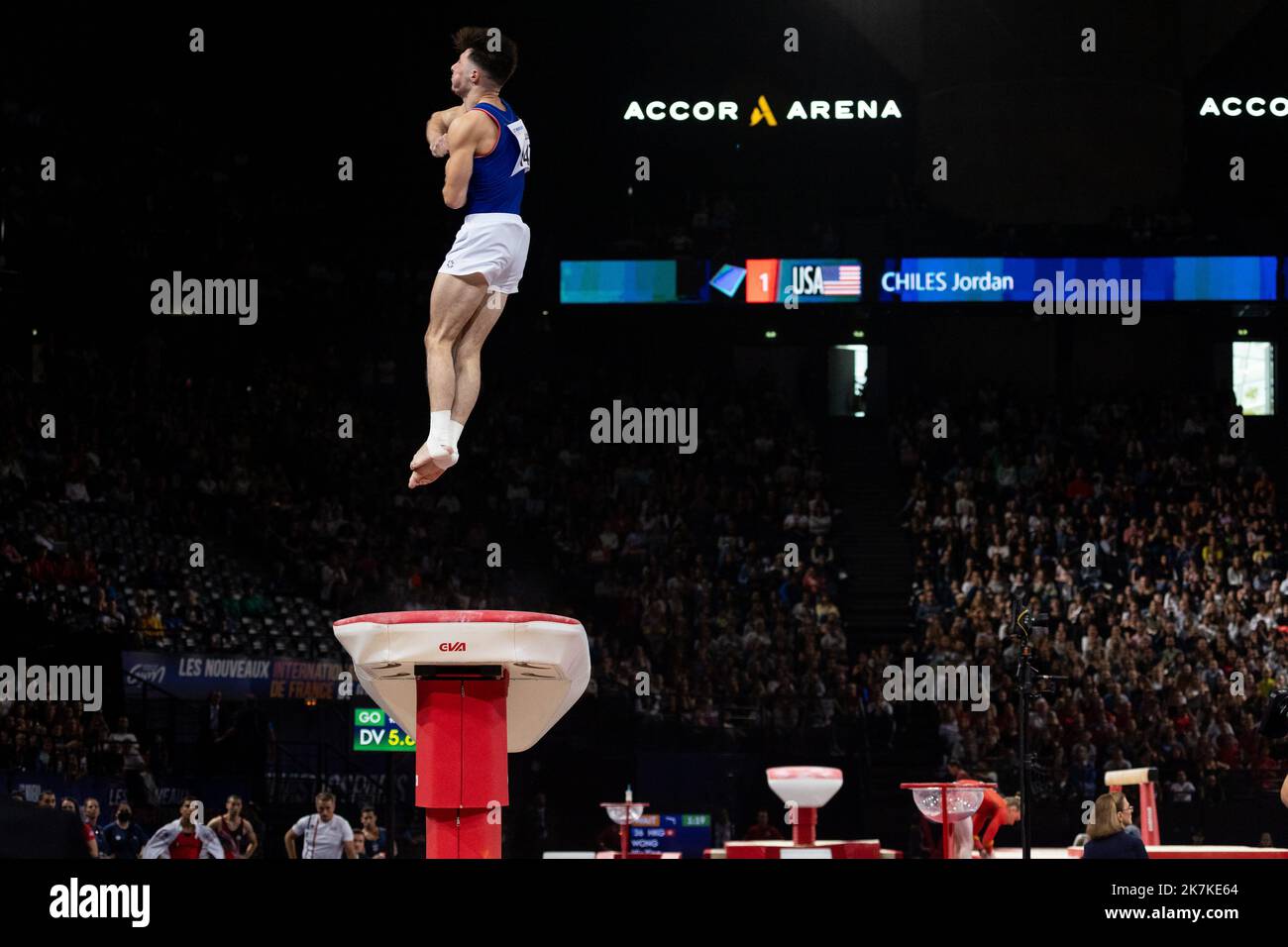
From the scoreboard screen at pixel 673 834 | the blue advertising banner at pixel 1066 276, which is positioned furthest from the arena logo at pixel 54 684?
the blue advertising banner at pixel 1066 276

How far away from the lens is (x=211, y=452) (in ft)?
75.4

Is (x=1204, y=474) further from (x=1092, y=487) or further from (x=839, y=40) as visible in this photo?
(x=839, y=40)

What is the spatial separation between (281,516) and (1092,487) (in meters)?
12.0

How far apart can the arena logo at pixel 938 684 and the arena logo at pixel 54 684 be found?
8945 mm

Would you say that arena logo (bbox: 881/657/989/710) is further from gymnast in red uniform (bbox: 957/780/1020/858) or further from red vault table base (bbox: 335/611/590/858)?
red vault table base (bbox: 335/611/590/858)

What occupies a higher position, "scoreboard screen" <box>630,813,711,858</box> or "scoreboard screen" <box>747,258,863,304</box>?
"scoreboard screen" <box>747,258,863,304</box>

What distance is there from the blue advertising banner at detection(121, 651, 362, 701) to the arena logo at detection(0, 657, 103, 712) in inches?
23.1

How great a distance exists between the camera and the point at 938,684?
2003 cm

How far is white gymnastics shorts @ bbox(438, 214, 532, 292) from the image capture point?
24.8 feet

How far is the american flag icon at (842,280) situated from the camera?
2903 centimetres
